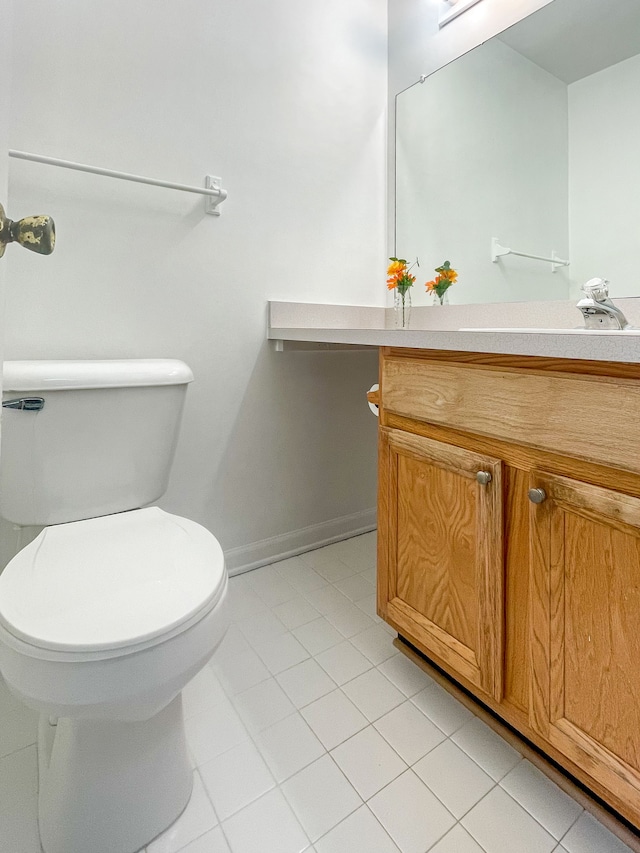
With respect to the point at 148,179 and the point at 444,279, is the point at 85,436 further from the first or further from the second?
the point at 444,279

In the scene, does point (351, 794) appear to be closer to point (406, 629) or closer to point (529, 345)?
point (406, 629)

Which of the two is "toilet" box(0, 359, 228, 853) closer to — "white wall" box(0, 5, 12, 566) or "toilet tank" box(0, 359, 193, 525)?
"toilet tank" box(0, 359, 193, 525)

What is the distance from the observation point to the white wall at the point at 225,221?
47.7 inches

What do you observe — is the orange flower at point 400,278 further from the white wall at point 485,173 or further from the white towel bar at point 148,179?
the white towel bar at point 148,179

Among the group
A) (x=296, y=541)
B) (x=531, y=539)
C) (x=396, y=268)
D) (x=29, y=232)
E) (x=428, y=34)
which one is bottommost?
(x=296, y=541)

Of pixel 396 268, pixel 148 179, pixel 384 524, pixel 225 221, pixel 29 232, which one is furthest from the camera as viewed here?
pixel 396 268

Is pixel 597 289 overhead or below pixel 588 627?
overhead

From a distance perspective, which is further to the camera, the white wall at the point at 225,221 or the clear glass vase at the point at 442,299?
the clear glass vase at the point at 442,299

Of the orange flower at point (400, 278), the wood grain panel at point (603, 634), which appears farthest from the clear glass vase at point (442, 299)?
the wood grain panel at point (603, 634)

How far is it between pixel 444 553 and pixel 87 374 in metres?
0.89

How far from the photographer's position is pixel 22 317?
1.18 m

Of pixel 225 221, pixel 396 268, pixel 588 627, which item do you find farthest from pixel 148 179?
pixel 588 627

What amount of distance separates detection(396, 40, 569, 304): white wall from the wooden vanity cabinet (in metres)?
0.76

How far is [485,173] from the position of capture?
1654 millimetres
